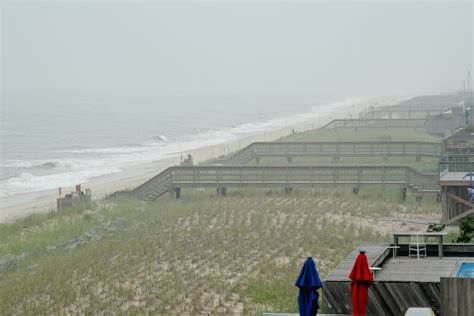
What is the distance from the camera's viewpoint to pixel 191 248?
90.5 feet

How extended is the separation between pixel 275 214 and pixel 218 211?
7.02 ft

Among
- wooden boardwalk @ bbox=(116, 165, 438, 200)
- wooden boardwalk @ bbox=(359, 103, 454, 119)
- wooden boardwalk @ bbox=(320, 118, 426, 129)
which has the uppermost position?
wooden boardwalk @ bbox=(359, 103, 454, 119)

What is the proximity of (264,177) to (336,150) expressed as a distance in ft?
40.2

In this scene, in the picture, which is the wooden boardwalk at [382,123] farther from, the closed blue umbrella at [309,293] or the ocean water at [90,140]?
the closed blue umbrella at [309,293]

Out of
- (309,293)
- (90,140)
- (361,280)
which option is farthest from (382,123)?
(309,293)

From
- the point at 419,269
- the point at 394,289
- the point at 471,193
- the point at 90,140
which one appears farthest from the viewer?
the point at 90,140

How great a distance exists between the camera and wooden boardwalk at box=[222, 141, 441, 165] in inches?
1970

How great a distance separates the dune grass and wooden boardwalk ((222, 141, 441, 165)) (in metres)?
11.2

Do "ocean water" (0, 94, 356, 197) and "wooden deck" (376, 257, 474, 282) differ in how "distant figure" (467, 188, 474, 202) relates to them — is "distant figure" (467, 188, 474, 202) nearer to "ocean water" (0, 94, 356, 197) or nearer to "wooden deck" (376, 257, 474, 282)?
"wooden deck" (376, 257, 474, 282)

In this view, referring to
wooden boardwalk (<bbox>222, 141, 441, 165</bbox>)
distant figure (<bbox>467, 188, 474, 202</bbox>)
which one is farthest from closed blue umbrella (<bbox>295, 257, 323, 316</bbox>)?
wooden boardwalk (<bbox>222, 141, 441, 165</bbox>)

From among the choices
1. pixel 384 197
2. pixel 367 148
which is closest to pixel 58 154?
pixel 367 148

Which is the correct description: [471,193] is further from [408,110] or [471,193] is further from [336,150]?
[408,110]

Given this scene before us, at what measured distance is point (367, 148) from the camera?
5159 cm

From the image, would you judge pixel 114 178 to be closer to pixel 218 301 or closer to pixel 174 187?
pixel 174 187
